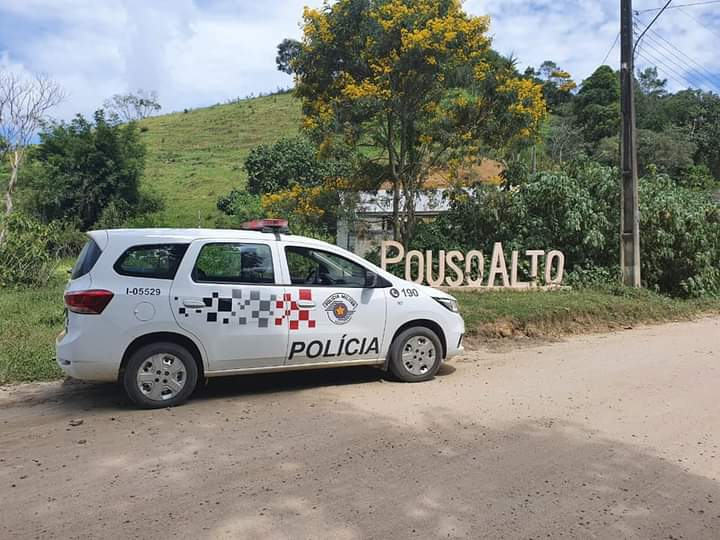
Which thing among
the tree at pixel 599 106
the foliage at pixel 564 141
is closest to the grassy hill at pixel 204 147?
the foliage at pixel 564 141

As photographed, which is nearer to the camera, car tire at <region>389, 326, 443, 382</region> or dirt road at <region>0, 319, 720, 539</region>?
dirt road at <region>0, 319, 720, 539</region>

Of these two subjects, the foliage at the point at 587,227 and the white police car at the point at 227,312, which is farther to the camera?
the foliage at the point at 587,227

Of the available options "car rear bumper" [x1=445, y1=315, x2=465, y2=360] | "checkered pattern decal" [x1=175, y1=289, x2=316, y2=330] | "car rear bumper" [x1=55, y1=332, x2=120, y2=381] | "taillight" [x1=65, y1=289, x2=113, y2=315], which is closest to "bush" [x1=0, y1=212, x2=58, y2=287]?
"car rear bumper" [x1=55, y1=332, x2=120, y2=381]

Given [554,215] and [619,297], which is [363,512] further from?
[554,215]

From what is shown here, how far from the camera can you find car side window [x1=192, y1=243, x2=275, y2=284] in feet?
19.8

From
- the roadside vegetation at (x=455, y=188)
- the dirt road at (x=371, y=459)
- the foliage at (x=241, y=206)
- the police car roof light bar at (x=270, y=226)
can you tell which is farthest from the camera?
the foliage at (x=241, y=206)

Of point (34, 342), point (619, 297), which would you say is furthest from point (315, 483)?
point (619, 297)

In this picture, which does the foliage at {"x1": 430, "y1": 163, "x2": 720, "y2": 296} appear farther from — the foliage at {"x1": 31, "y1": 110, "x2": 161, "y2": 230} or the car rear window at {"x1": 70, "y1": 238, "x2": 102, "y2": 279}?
the foliage at {"x1": 31, "y1": 110, "x2": 161, "y2": 230}

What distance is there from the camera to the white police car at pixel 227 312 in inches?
221

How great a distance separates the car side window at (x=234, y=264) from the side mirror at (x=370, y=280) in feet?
3.53

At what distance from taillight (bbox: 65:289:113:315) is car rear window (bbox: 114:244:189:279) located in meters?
0.28

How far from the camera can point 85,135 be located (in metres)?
31.0

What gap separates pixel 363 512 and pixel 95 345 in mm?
3213

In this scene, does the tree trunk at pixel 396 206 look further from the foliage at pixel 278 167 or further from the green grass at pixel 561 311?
the foliage at pixel 278 167
